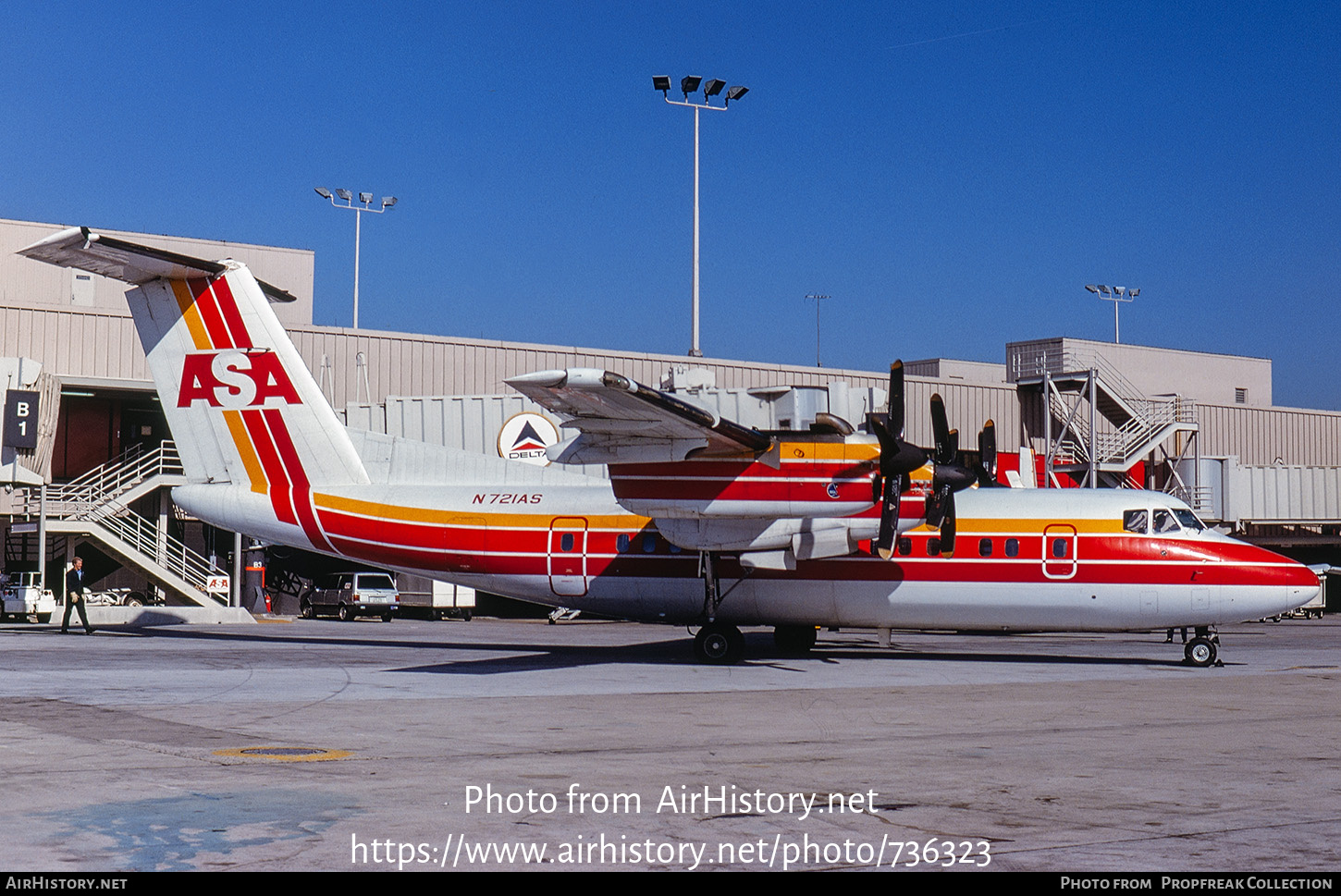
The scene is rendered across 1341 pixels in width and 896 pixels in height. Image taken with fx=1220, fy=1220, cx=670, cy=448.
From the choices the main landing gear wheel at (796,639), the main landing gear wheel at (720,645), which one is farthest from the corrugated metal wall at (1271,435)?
the main landing gear wheel at (720,645)

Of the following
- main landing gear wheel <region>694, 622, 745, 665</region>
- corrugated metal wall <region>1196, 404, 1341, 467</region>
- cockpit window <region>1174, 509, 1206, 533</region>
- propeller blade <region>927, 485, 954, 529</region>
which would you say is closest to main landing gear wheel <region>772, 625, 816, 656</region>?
main landing gear wheel <region>694, 622, 745, 665</region>

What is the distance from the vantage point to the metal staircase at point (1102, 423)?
51.2 meters

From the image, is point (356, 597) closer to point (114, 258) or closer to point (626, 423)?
point (114, 258)

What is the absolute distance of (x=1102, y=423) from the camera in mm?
56844

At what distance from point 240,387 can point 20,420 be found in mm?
13256

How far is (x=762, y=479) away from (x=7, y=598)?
24357mm

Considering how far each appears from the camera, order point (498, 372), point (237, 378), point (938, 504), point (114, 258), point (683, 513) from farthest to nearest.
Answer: point (498, 372), point (237, 378), point (114, 258), point (938, 504), point (683, 513)

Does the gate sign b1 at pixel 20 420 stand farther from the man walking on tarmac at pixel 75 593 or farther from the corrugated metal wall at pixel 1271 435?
the corrugated metal wall at pixel 1271 435

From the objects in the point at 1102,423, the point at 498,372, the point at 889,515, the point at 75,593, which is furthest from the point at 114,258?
the point at 1102,423

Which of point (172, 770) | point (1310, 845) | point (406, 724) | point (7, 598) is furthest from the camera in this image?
point (7, 598)

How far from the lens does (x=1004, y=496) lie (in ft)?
80.1

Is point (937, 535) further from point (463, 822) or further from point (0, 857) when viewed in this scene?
point (0, 857)

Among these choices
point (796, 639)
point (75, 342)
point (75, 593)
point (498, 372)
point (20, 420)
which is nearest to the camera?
point (796, 639)
